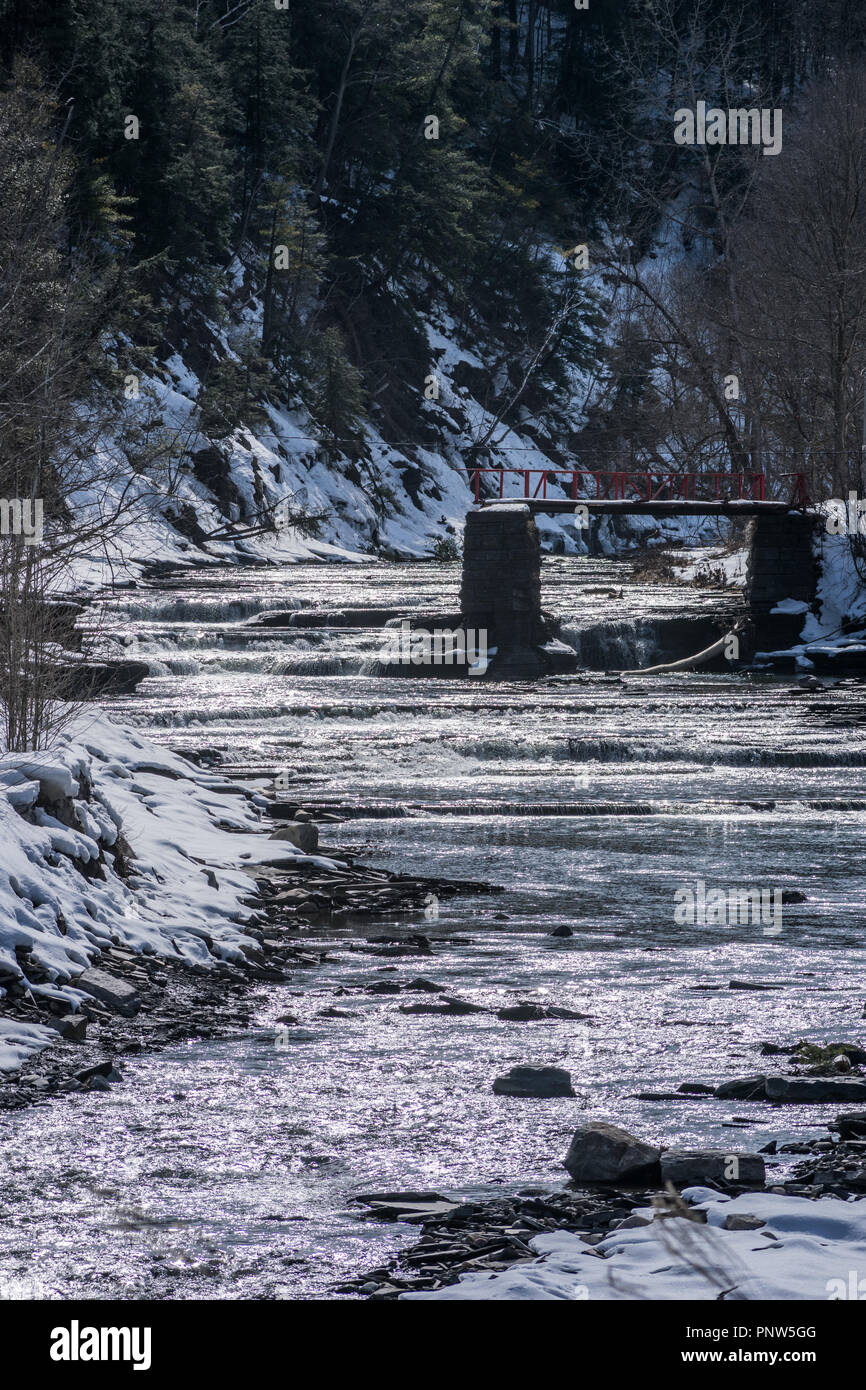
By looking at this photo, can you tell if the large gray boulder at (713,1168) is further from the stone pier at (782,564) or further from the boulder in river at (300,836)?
the stone pier at (782,564)

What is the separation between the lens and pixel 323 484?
154ft

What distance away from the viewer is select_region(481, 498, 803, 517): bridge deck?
103 feet

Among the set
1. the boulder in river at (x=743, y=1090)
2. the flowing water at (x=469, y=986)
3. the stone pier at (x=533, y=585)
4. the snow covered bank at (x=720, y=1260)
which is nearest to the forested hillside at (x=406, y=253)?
the stone pier at (x=533, y=585)

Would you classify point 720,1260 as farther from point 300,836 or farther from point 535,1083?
point 300,836

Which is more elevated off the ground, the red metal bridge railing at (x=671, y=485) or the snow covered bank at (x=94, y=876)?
the red metal bridge railing at (x=671, y=485)

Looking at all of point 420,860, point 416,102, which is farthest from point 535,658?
point 416,102

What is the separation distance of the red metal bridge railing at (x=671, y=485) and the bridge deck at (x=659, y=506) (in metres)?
0.19

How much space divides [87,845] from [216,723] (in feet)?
38.7

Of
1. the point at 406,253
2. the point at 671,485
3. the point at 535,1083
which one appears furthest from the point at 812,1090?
the point at 406,253

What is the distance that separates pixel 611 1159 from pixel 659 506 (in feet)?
91.6

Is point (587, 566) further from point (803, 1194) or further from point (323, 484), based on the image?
point (803, 1194)

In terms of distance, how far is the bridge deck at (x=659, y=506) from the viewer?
103ft

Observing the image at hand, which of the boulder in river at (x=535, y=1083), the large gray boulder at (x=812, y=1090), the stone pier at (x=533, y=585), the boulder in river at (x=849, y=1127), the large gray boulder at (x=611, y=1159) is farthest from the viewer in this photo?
the stone pier at (x=533, y=585)

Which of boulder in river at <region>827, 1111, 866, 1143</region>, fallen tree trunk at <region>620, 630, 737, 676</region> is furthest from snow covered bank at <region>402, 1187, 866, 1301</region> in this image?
fallen tree trunk at <region>620, 630, 737, 676</region>
